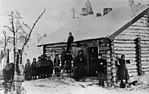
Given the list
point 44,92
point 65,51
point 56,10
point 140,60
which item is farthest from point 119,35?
point 44,92

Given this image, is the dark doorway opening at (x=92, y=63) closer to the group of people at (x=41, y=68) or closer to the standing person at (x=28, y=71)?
the group of people at (x=41, y=68)

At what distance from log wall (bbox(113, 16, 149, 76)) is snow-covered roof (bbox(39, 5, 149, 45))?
0.10 m

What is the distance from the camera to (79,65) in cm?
420

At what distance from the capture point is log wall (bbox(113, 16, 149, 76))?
13.7 ft

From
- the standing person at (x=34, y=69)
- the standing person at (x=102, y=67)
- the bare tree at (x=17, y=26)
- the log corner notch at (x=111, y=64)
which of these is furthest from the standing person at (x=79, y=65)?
the bare tree at (x=17, y=26)

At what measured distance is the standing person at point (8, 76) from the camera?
143 inches

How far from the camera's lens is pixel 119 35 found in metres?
4.19

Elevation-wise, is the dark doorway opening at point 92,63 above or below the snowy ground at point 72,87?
above

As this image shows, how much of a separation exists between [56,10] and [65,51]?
0.73 metres

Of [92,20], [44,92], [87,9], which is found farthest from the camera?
[92,20]

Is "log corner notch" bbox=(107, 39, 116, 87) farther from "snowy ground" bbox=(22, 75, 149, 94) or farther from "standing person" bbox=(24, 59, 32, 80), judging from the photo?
"standing person" bbox=(24, 59, 32, 80)

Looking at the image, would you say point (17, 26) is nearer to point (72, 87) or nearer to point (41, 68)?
point (41, 68)

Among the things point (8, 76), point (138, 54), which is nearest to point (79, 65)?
point (138, 54)

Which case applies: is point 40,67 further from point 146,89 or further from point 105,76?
point 146,89
